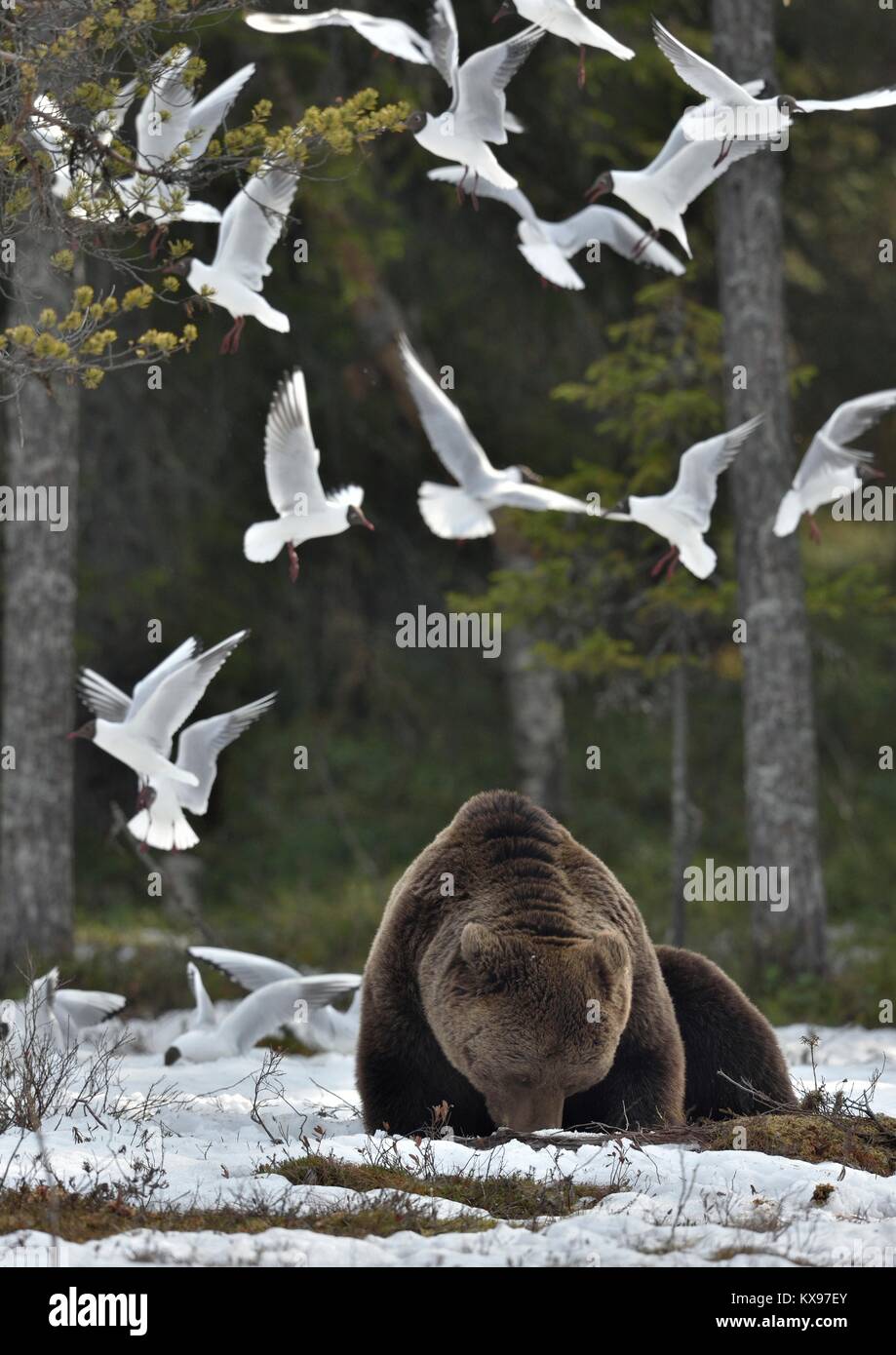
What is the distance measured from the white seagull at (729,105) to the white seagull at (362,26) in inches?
41.6

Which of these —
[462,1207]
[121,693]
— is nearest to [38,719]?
[121,693]

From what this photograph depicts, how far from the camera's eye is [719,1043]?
6.69 metres

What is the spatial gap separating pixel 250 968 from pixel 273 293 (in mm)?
8437

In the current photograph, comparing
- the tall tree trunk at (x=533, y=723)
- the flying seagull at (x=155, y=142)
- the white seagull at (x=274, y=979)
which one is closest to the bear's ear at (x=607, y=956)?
the flying seagull at (x=155, y=142)

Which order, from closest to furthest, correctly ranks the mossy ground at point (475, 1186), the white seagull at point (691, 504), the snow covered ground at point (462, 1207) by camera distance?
the snow covered ground at point (462, 1207) < the mossy ground at point (475, 1186) < the white seagull at point (691, 504)

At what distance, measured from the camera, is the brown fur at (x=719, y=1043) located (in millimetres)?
6664

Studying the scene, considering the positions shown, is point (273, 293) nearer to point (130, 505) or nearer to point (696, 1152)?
point (130, 505)

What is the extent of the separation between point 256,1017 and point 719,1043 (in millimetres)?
2661

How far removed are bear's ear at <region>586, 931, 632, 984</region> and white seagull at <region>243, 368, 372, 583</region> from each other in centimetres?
248

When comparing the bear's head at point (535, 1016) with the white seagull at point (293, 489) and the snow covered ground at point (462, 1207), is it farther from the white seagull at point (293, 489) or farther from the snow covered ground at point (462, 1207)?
the white seagull at point (293, 489)

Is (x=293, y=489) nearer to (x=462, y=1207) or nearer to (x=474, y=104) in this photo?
(x=474, y=104)

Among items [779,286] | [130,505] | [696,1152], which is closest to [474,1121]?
[696,1152]

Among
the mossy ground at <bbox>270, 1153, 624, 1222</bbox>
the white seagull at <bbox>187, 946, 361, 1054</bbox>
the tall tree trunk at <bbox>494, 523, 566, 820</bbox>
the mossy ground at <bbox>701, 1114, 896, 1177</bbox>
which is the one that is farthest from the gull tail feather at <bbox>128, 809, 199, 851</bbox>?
the tall tree trunk at <bbox>494, 523, 566, 820</bbox>

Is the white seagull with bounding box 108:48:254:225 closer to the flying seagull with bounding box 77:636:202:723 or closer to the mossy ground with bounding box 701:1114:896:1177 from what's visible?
the flying seagull with bounding box 77:636:202:723
